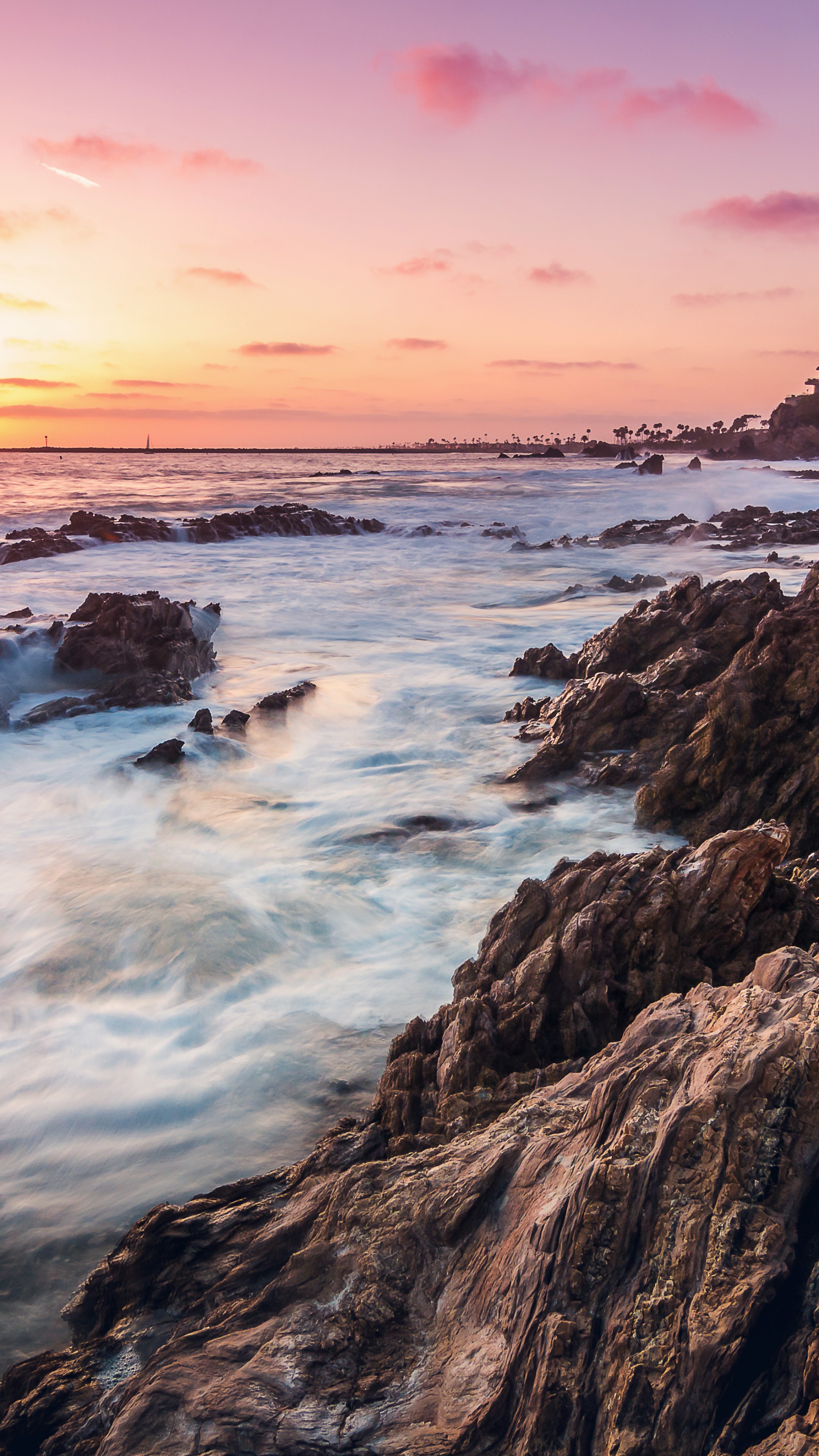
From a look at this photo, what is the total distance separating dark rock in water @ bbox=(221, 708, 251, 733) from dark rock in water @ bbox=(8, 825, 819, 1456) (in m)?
9.23

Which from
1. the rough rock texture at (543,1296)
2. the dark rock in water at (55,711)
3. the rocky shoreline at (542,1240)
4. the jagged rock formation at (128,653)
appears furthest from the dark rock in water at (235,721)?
the rough rock texture at (543,1296)

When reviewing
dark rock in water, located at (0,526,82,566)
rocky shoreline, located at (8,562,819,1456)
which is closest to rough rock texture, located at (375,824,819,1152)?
rocky shoreline, located at (8,562,819,1456)

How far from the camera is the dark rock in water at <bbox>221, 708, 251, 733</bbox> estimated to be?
13.4 metres

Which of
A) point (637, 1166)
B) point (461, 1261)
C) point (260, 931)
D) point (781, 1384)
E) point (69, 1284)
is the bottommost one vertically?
point (69, 1284)

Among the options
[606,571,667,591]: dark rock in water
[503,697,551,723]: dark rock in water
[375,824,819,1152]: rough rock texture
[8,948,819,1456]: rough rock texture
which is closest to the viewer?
[8,948,819,1456]: rough rock texture

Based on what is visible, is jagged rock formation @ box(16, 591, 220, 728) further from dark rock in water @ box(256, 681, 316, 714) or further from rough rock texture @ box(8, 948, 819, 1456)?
rough rock texture @ box(8, 948, 819, 1456)

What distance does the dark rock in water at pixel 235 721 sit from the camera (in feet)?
43.9

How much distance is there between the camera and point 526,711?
1358 centimetres

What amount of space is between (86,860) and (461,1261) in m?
7.67

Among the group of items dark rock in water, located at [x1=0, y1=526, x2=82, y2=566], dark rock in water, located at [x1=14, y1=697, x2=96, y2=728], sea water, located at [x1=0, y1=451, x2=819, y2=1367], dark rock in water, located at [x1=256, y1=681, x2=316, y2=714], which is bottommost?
sea water, located at [x1=0, y1=451, x2=819, y2=1367]

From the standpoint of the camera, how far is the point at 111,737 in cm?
1368

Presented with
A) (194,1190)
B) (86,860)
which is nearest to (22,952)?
(86,860)

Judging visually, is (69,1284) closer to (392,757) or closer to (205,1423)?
(205,1423)

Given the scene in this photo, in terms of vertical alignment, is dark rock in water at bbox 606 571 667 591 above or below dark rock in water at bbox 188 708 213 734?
above
